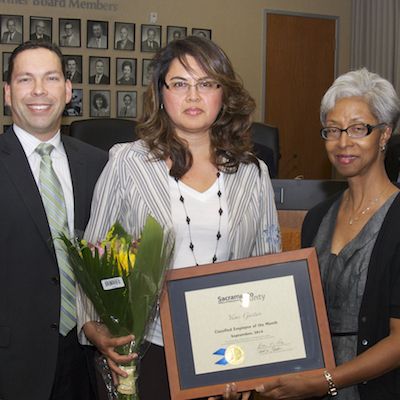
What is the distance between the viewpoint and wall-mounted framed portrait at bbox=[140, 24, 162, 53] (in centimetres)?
727

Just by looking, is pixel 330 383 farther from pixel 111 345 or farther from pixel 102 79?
pixel 102 79

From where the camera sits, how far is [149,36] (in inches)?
287

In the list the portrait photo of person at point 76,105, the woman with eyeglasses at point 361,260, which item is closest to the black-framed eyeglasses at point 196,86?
the woman with eyeglasses at point 361,260

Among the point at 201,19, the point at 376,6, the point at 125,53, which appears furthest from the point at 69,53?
the point at 376,6

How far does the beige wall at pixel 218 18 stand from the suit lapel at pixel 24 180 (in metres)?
4.83

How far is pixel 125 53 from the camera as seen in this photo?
23.7ft

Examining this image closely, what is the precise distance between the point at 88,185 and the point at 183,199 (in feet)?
1.44

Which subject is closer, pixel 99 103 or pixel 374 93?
pixel 374 93

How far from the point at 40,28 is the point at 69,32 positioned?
303 mm

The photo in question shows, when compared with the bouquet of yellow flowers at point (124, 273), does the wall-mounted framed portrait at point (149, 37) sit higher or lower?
higher

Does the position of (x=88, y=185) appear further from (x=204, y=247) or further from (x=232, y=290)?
(x=232, y=290)

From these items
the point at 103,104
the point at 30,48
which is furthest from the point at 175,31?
the point at 30,48

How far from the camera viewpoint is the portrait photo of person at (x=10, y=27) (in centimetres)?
666
